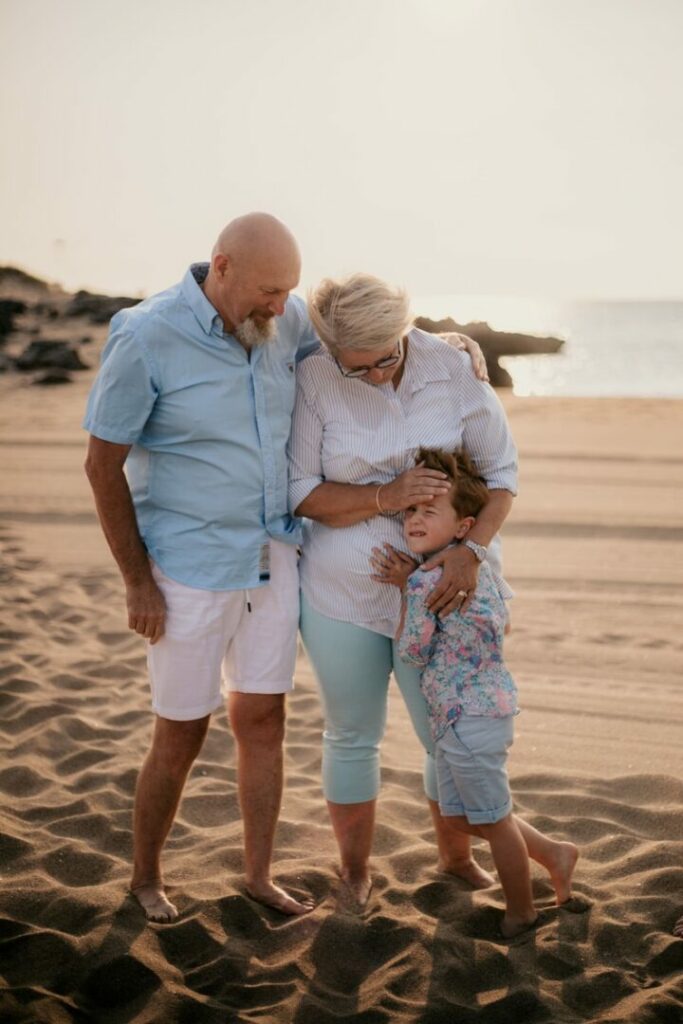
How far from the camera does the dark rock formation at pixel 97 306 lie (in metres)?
29.4

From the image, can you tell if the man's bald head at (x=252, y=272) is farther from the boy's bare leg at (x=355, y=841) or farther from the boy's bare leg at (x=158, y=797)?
the boy's bare leg at (x=355, y=841)

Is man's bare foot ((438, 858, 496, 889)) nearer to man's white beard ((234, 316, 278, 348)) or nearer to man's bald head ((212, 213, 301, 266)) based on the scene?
man's white beard ((234, 316, 278, 348))

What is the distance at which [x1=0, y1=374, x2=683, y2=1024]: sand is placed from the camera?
10.5ft

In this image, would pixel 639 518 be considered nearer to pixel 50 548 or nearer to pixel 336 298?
pixel 50 548

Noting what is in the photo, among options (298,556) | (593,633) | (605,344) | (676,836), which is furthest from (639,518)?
(605,344)

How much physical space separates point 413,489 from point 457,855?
55.6 inches

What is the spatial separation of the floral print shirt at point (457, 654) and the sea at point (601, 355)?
0.96 meters

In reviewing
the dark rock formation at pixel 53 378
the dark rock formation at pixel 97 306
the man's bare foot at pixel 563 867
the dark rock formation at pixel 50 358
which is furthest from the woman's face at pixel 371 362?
the dark rock formation at pixel 97 306

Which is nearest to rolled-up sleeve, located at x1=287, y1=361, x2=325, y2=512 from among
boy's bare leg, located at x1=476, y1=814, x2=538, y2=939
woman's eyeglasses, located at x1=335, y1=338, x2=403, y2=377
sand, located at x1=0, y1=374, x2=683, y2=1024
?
woman's eyeglasses, located at x1=335, y1=338, x2=403, y2=377

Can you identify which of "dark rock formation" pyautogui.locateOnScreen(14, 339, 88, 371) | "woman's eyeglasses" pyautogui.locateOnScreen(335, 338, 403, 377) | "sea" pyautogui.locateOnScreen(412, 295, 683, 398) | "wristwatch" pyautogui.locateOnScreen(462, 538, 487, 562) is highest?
"woman's eyeglasses" pyautogui.locateOnScreen(335, 338, 403, 377)

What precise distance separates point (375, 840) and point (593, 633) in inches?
115

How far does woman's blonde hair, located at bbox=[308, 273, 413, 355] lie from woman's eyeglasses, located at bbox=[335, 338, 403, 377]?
5 cm

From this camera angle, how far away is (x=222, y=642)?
11.6ft

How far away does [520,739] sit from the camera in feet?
17.0
